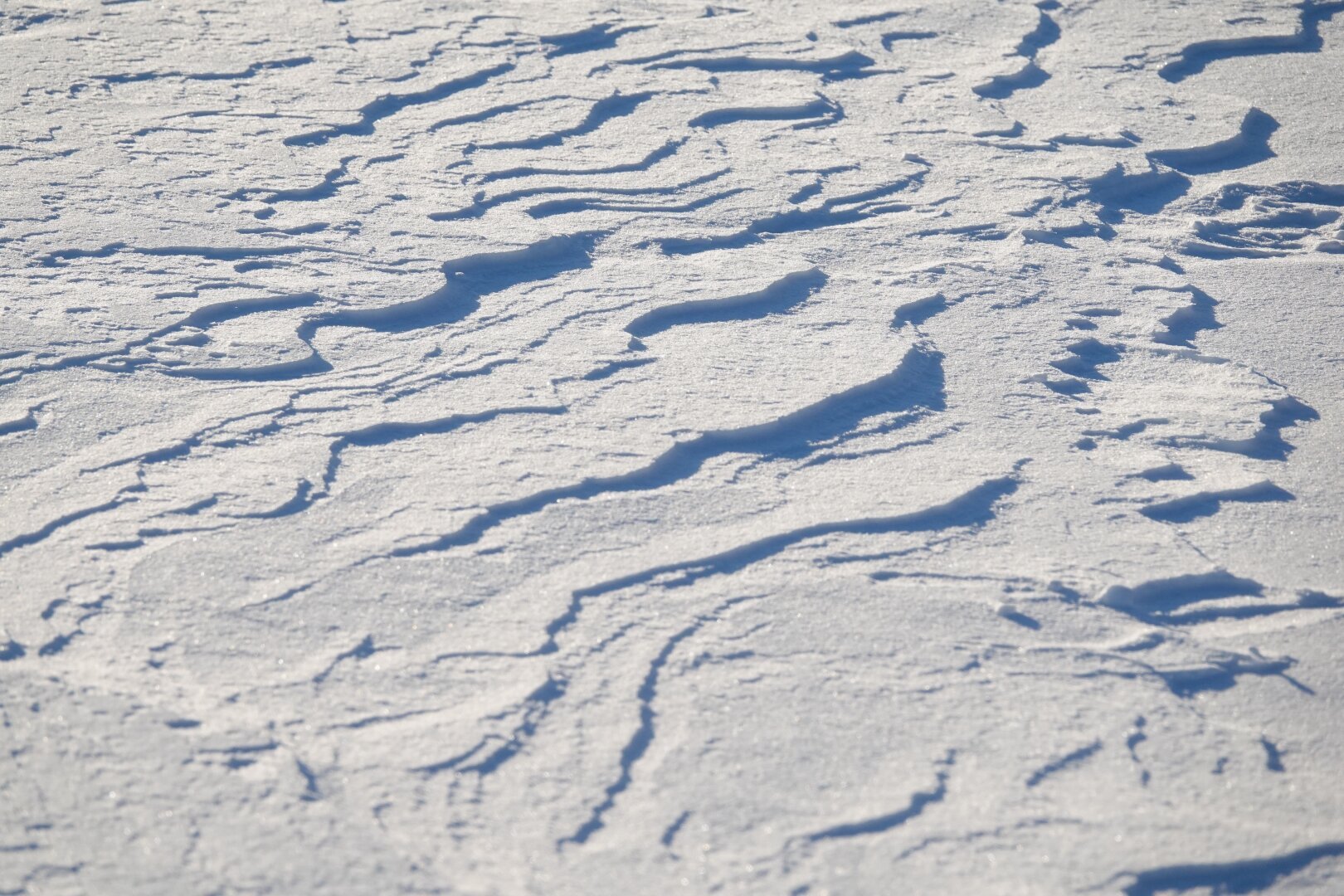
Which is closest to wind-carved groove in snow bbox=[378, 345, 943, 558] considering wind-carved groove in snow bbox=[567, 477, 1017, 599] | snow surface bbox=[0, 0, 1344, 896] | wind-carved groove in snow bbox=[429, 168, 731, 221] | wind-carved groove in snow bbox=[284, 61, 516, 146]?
snow surface bbox=[0, 0, 1344, 896]

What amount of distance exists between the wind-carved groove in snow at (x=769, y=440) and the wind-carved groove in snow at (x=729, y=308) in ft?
1.07

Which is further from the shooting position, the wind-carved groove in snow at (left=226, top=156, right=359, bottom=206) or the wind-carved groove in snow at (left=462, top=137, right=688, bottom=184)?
the wind-carved groove in snow at (left=462, top=137, right=688, bottom=184)

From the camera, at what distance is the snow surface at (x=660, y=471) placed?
1578 millimetres

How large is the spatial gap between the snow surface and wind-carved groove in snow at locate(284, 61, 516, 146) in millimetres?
20

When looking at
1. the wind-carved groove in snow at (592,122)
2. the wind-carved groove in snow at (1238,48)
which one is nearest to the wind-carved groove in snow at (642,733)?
the wind-carved groove in snow at (592,122)

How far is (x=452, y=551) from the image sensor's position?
6.53 ft

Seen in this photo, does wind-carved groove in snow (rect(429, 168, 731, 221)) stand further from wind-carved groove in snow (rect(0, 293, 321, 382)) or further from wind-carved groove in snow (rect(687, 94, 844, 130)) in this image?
wind-carved groove in snow (rect(0, 293, 321, 382))

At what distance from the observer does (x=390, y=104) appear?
11.6ft

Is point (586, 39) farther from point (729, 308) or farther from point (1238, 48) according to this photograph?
point (1238, 48)

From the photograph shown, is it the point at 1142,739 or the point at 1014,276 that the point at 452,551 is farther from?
the point at 1014,276

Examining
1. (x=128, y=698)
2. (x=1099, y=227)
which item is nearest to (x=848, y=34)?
(x=1099, y=227)

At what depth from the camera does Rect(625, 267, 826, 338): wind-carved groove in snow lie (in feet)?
8.70

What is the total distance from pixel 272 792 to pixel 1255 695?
130 cm

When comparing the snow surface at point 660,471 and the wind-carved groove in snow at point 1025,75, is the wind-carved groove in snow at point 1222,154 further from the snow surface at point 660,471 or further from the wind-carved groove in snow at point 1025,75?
the wind-carved groove in snow at point 1025,75
